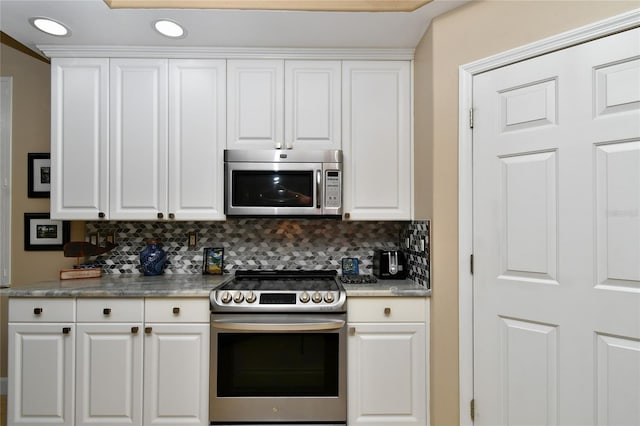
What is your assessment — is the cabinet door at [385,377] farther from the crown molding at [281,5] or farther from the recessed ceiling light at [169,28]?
the recessed ceiling light at [169,28]

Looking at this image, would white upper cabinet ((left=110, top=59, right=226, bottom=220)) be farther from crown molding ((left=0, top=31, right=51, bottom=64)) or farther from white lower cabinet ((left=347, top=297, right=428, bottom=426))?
white lower cabinet ((left=347, top=297, right=428, bottom=426))

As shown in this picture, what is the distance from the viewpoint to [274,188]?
2143mm

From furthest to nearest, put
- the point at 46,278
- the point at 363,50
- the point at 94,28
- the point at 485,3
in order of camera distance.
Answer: the point at 46,278
the point at 363,50
the point at 94,28
the point at 485,3

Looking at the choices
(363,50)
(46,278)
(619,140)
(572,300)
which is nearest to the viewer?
(619,140)

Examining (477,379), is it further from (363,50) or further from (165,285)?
(363,50)

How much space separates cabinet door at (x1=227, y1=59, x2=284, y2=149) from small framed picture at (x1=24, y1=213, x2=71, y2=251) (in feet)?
4.83

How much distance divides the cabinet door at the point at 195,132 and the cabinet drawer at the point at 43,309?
764 mm

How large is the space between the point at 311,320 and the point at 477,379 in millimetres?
916

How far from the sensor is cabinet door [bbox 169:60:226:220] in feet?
7.15

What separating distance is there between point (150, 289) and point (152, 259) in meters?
0.48

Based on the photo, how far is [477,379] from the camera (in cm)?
169

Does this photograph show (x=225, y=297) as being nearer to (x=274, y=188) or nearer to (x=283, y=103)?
(x=274, y=188)

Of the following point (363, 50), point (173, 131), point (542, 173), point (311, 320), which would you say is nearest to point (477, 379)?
point (311, 320)

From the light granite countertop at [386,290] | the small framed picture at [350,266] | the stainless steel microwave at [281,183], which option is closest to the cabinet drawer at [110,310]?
the stainless steel microwave at [281,183]
